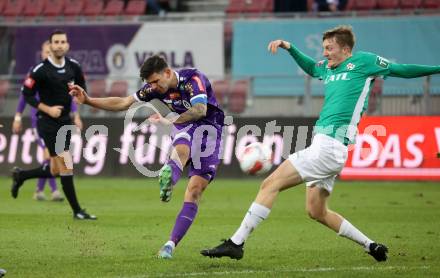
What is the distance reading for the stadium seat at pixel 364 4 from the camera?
24.7 metres

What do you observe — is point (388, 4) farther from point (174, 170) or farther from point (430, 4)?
point (174, 170)

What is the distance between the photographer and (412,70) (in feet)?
28.1

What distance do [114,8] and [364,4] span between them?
786 cm

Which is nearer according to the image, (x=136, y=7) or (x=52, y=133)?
(x=52, y=133)

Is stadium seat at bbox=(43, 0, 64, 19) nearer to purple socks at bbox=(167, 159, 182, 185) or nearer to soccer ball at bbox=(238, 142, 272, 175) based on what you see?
purple socks at bbox=(167, 159, 182, 185)

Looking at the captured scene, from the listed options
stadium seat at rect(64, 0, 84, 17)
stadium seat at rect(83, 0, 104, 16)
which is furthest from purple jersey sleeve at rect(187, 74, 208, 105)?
stadium seat at rect(64, 0, 84, 17)

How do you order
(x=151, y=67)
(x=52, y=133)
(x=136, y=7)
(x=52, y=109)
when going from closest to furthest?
(x=151, y=67) → (x=52, y=109) → (x=52, y=133) → (x=136, y=7)

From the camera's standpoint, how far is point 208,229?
464 inches

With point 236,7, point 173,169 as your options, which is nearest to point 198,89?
point 173,169

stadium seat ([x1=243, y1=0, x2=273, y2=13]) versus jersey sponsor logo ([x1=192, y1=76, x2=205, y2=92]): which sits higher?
stadium seat ([x1=243, y1=0, x2=273, y2=13])

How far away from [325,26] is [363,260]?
50.8 ft

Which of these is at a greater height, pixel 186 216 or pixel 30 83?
pixel 30 83

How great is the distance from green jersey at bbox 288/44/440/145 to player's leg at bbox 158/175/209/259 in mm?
1468

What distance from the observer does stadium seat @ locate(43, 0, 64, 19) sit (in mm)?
28188
